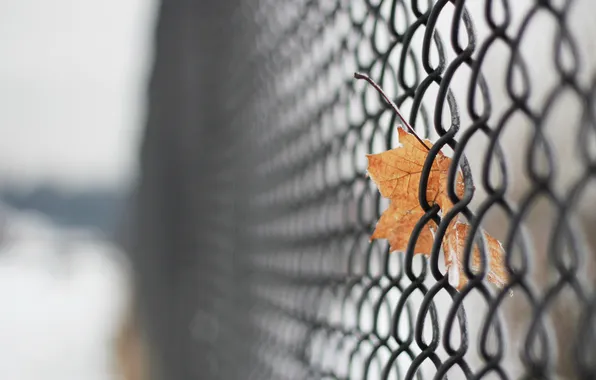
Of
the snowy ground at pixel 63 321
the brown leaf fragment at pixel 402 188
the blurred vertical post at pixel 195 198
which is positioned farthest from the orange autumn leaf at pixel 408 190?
the snowy ground at pixel 63 321

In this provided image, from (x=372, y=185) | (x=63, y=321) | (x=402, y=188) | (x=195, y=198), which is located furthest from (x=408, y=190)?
(x=63, y=321)

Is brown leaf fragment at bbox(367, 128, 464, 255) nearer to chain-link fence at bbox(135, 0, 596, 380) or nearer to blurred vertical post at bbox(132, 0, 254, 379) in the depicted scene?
chain-link fence at bbox(135, 0, 596, 380)

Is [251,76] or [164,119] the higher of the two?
[164,119]

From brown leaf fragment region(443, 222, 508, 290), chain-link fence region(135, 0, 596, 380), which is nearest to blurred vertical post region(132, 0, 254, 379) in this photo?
chain-link fence region(135, 0, 596, 380)

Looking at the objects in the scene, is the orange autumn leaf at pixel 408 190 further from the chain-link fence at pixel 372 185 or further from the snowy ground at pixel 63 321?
the snowy ground at pixel 63 321

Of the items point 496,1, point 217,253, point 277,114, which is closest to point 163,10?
point 217,253

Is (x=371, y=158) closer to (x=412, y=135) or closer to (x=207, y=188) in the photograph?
(x=412, y=135)
